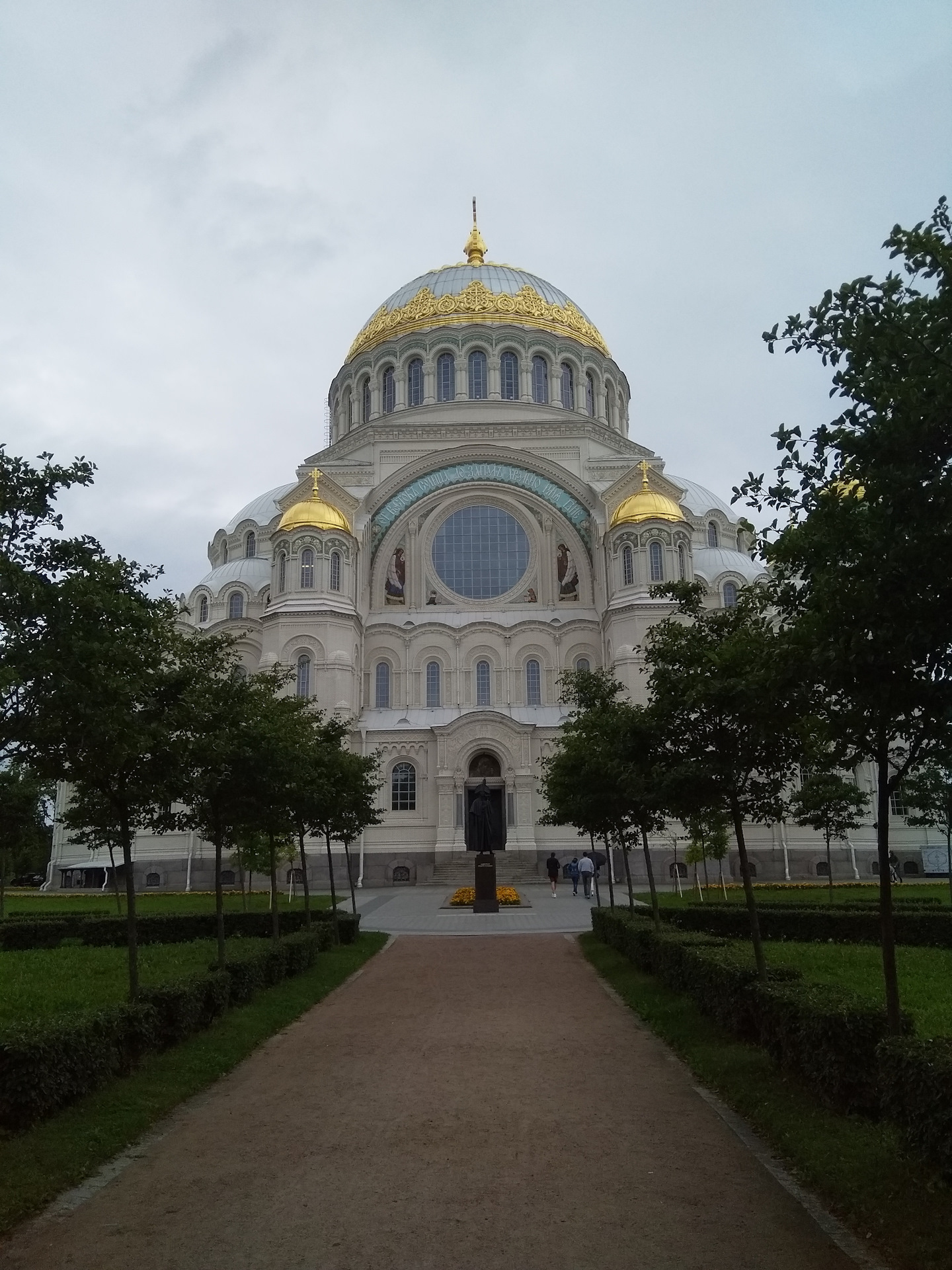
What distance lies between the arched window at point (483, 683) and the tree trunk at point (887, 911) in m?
38.7

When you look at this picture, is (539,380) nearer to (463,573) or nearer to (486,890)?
(463,573)

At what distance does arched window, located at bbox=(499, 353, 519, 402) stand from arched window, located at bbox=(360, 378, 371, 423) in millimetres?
7153

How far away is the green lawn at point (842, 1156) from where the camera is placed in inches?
231

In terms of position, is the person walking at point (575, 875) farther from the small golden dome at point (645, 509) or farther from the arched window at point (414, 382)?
the arched window at point (414, 382)

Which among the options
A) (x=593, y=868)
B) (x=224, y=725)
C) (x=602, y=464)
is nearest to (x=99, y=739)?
(x=224, y=725)

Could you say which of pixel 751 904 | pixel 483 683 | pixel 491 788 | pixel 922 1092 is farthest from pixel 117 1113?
pixel 483 683

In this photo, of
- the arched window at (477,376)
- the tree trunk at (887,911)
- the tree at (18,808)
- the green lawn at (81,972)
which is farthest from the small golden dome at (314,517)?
the tree trunk at (887,911)

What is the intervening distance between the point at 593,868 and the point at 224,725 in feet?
80.2

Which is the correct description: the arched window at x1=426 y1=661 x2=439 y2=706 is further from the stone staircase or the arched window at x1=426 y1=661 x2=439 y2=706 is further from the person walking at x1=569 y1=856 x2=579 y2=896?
the person walking at x1=569 y1=856 x2=579 y2=896

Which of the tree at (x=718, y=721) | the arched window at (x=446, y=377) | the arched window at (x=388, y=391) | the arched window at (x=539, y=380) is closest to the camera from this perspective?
the tree at (x=718, y=721)

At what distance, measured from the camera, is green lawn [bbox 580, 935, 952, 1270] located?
5879 mm

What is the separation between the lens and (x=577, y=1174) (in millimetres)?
7219

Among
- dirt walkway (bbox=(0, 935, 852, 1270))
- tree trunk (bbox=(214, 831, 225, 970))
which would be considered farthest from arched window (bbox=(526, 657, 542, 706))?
dirt walkway (bbox=(0, 935, 852, 1270))

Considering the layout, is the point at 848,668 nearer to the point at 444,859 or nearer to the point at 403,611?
the point at 444,859
